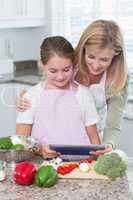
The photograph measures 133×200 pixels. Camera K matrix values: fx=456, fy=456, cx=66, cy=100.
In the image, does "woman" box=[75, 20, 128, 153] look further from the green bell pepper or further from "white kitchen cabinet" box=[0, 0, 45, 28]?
"white kitchen cabinet" box=[0, 0, 45, 28]

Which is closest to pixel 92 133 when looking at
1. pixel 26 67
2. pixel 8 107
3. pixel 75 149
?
pixel 75 149

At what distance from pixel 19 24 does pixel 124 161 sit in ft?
7.75

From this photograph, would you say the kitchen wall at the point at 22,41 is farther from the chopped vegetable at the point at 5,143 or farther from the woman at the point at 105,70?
the chopped vegetable at the point at 5,143

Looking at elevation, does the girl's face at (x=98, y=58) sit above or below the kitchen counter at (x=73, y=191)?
above

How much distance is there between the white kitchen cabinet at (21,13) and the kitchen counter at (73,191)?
226cm

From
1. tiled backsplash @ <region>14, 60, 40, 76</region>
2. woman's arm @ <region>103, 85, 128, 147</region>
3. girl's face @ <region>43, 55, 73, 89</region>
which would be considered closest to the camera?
girl's face @ <region>43, 55, 73, 89</region>

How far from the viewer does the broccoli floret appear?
1402 mm

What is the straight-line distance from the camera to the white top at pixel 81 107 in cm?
175

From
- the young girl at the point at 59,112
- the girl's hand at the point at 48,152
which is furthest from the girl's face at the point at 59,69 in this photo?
the girl's hand at the point at 48,152

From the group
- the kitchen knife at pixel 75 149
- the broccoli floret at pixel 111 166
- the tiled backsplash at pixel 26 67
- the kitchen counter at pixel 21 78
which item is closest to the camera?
the broccoli floret at pixel 111 166

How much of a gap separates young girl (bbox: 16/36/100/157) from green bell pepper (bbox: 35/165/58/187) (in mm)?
328

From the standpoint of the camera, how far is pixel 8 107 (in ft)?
11.2

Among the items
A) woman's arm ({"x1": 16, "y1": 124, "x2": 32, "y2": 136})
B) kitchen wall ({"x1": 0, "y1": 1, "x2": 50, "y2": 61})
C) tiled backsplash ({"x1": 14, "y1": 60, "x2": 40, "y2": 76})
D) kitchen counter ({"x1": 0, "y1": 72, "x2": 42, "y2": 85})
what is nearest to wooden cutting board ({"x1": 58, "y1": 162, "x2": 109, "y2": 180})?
woman's arm ({"x1": 16, "y1": 124, "x2": 32, "y2": 136})

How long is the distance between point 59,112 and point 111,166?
0.40 m
